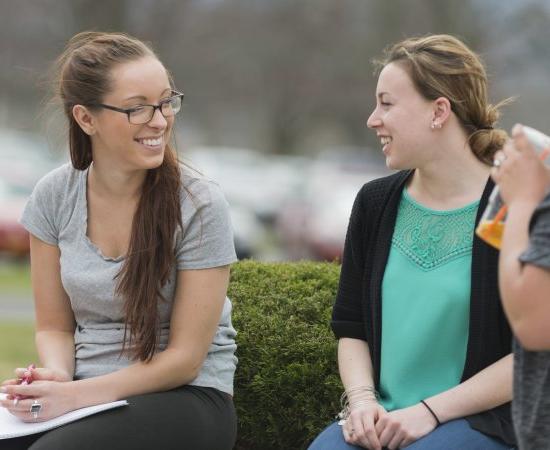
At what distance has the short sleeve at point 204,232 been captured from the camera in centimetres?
335

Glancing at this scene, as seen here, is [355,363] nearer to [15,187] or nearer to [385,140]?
[385,140]

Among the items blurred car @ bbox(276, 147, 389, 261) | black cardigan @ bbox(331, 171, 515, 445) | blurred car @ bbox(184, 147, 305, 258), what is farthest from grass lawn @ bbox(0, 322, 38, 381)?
blurred car @ bbox(184, 147, 305, 258)

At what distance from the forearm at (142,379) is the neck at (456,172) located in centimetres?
96

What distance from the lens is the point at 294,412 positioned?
3.95 meters

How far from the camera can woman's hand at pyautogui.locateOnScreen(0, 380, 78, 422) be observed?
3.17m

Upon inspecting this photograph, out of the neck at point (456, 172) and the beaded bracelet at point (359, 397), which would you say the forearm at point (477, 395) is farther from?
the neck at point (456, 172)

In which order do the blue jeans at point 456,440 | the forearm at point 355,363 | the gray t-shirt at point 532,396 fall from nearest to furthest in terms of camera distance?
1. the gray t-shirt at point 532,396
2. the blue jeans at point 456,440
3. the forearm at point 355,363

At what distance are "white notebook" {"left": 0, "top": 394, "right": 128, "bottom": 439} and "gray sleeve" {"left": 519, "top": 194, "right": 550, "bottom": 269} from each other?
142 centimetres

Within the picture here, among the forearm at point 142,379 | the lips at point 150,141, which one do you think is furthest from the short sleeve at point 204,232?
the forearm at point 142,379

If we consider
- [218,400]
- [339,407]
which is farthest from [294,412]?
[218,400]

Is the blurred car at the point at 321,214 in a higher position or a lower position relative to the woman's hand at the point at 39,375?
lower

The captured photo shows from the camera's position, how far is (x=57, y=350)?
139 inches

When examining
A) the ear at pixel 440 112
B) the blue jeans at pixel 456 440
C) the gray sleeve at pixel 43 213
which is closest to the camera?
the blue jeans at pixel 456 440

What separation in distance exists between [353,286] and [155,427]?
2.63 feet
